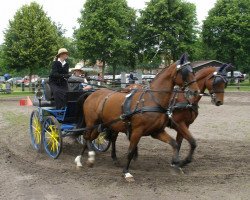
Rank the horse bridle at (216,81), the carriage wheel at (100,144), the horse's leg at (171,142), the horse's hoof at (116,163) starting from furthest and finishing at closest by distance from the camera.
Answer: the carriage wheel at (100,144)
the horse's hoof at (116,163)
the horse bridle at (216,81)
the horse's leg at (171,142)

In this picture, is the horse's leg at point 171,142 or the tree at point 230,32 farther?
the tree at point 230,32

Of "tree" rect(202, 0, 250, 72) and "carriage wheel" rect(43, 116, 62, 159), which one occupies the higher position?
"tree" rect(202, 0, 250, 72)

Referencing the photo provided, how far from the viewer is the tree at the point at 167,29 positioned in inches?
1688

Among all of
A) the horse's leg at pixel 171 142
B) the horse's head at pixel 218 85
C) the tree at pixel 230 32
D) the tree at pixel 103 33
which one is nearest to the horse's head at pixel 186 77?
the horse's leg at pixel 171 142

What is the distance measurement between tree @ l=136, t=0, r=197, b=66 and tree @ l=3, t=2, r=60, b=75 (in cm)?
1059

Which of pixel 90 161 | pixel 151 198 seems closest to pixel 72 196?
pixel 151 198

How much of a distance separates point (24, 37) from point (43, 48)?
2113mm

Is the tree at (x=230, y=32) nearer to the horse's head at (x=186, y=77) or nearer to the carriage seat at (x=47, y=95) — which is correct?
the carriage seat at (x=47, y=95)

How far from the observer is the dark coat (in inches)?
386

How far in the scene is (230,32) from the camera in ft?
145

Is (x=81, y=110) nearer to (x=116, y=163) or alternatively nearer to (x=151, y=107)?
(x=116, y=163)

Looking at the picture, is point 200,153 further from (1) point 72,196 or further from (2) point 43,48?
(2) point 43,48

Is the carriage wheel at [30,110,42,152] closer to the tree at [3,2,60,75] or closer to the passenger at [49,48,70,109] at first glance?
the passenger at [49,48,70,109]

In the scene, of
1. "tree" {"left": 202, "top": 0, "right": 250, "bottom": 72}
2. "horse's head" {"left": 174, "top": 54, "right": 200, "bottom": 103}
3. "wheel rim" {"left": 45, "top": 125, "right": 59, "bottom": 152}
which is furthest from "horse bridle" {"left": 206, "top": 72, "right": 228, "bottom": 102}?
"tree" {"left": 202, "top": 0, "right": 250, "bottom": 72}
